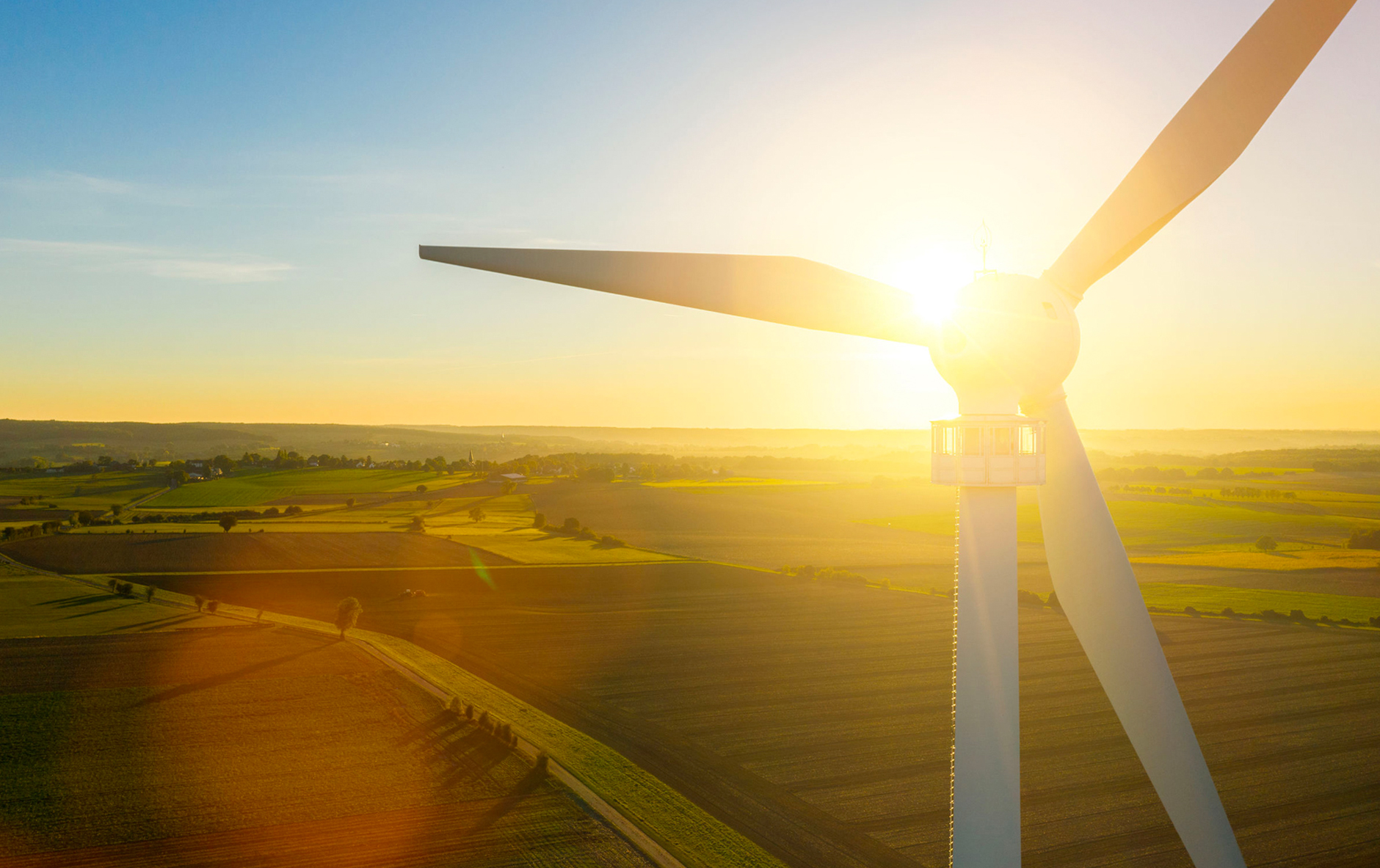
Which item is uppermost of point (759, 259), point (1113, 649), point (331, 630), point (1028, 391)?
point (759, 259)

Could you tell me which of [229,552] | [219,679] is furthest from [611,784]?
[229,552]

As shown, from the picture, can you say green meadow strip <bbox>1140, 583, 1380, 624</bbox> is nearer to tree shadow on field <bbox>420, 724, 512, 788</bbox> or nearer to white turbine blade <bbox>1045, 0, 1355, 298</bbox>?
tree shadow on field <bbox>420, 724, 512, 788</bbox>

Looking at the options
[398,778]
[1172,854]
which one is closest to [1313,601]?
[1172,854]

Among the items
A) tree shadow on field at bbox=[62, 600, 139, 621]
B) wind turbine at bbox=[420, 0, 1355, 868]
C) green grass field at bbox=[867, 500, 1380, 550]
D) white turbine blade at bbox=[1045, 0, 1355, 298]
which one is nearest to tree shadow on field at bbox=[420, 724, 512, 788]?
wind turbine at bbox=[420, 0, 1355, 868]

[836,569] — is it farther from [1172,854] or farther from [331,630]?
[1172,854]

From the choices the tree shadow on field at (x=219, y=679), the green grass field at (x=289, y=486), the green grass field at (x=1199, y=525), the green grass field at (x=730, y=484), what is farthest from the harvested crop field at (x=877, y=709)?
the green grass field at (x=730, y=484)

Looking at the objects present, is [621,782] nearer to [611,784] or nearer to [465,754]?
[611,784]
